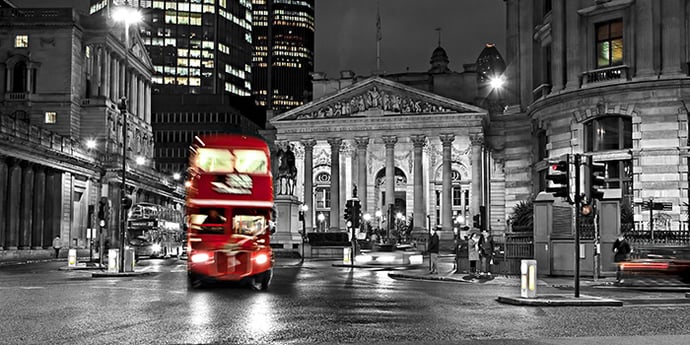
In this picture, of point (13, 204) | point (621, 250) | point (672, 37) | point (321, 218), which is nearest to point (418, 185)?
point (321, 218)

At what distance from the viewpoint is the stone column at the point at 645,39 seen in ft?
136

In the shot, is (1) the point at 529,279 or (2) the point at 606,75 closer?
(1) the point at 529,279

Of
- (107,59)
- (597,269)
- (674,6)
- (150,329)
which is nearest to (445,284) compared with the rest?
(597,269)

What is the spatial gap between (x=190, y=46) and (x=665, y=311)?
167758 millimetres

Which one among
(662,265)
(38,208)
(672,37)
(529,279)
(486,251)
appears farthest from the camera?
(38,208)

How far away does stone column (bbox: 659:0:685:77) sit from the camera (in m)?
41.2

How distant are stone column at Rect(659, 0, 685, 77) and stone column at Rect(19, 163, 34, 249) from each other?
167 feet

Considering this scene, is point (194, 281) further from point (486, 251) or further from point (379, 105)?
point (379, 105)

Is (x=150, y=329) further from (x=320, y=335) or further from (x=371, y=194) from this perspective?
(x=371, y=194)

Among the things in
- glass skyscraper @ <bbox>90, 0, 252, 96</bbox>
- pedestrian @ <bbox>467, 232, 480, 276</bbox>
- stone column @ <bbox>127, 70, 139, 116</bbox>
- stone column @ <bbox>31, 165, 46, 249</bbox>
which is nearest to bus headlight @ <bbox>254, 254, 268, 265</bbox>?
pedestrian @ <bbox>467, 232, 480, 276</bbox>

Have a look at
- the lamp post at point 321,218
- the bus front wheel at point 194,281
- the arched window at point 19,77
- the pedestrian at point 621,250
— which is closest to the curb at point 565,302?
the pedestrian at point 621,250

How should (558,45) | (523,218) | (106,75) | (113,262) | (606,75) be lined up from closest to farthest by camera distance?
(113,262) → (523,218) → (606,75) → (558,45) → (106,75)

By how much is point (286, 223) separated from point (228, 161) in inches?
1138

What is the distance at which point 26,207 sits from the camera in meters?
71.6
